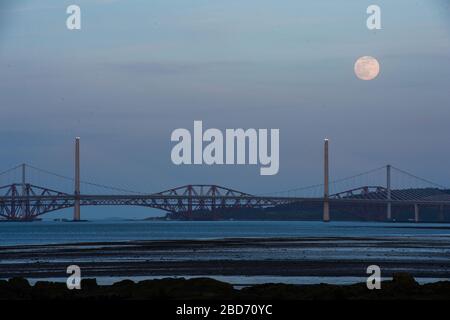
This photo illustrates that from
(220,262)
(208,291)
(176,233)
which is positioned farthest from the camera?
(176,233)

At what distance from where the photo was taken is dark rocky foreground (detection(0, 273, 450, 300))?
21875 millimetres

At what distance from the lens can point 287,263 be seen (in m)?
36.8

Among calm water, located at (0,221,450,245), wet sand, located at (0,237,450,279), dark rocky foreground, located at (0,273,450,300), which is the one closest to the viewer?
dark rocky foreground, located at (0,273,450,300)

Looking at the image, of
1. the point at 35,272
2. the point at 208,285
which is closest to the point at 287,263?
the point at 35,272

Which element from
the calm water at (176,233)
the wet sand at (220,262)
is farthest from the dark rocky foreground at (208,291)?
the calm water at (176,233)

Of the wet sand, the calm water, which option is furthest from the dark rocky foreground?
the calm water

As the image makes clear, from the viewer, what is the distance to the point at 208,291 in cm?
2314

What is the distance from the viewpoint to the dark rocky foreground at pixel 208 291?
71.8 feet

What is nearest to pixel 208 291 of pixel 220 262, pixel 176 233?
pixel 220 262

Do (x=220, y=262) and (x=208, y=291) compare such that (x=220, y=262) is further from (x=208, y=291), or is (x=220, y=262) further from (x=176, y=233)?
(x=176, y=233)

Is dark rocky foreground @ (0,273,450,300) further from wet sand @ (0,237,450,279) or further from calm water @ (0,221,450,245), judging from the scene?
calm water @ (0,221,450,245)

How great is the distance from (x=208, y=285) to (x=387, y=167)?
10254 centimetres
